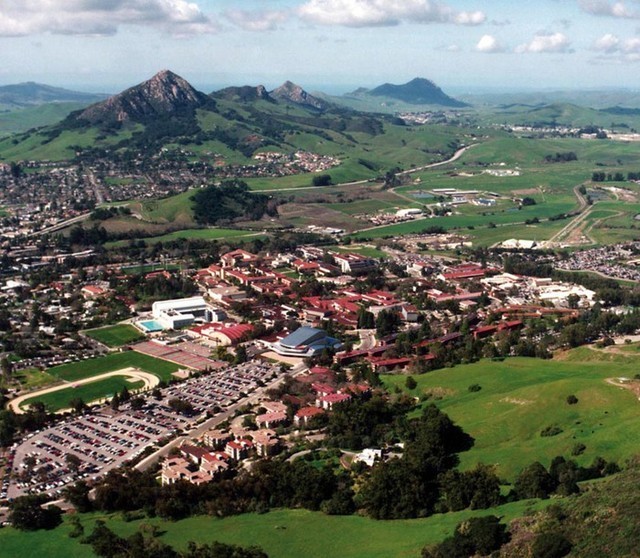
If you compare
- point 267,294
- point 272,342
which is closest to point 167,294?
point 267,294

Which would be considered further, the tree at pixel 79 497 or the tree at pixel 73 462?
the tree at pixel 73 462

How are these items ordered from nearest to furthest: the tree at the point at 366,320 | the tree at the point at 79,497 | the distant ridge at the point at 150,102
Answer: the tree at the point at 79,497 → the tree at the point at 366,320 → the distant ridge at the point at 150,102

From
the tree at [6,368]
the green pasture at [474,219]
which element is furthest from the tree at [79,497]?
the green pasture at [474,219]

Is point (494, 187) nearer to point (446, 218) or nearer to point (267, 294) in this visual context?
point (446, 218)

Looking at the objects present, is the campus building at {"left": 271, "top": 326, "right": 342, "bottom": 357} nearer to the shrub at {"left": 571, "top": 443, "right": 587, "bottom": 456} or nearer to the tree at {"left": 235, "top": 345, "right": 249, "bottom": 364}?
the tree at {"left": 235, "top": 345, "right": 249, "bottom": 364}

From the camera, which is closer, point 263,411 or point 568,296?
point 263,411

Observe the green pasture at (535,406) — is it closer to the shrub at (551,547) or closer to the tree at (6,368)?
the shrub at (551,547)
